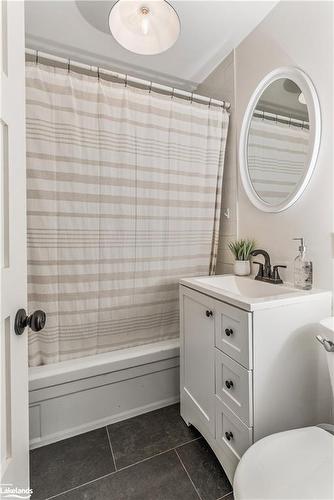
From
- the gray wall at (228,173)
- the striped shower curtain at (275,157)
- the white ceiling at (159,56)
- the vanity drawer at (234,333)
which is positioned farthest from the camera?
the gray wall at (228,173)

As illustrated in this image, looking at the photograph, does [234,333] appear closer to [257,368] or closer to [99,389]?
[257,368]

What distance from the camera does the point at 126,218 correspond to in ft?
4.86

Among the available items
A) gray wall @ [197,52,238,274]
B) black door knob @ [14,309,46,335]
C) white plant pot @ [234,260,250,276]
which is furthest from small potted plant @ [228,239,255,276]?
black door knob @ [14,309,46,335]

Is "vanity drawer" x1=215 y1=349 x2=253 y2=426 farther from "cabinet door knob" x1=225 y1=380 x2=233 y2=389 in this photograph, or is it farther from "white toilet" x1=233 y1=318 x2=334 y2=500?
"white toilet" x1=233 y1=318 x2=334 y2=500

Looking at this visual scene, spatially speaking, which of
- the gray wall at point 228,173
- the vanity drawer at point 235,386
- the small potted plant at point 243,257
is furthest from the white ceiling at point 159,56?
the vanity drawer at point 235,386

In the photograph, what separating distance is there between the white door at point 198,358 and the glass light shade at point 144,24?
139 centimetres

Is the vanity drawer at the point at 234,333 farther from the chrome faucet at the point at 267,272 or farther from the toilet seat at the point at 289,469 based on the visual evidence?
the chrome faucet at the point at 267,272

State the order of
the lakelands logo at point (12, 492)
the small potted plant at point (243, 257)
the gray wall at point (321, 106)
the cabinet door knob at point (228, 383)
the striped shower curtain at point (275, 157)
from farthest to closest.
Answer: the small potted plant at point (243, 257), the striped shower curtain at point (275, 157), the gray wall at point (321, 106), the cabinet door knob at point (228, 383), the lakelands logo at point (12, 492)

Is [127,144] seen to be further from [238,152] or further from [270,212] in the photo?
[270,212]

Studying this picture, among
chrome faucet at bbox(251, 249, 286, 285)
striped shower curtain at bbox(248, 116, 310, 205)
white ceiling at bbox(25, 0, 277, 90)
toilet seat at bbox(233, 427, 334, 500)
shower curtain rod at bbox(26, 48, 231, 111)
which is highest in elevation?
white ceiling at bbox(25, 0, 277, 90)

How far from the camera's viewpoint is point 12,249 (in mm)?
637

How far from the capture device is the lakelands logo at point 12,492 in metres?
0.55

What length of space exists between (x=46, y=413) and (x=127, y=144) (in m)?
1.55

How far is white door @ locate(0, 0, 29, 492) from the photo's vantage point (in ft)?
1.95
